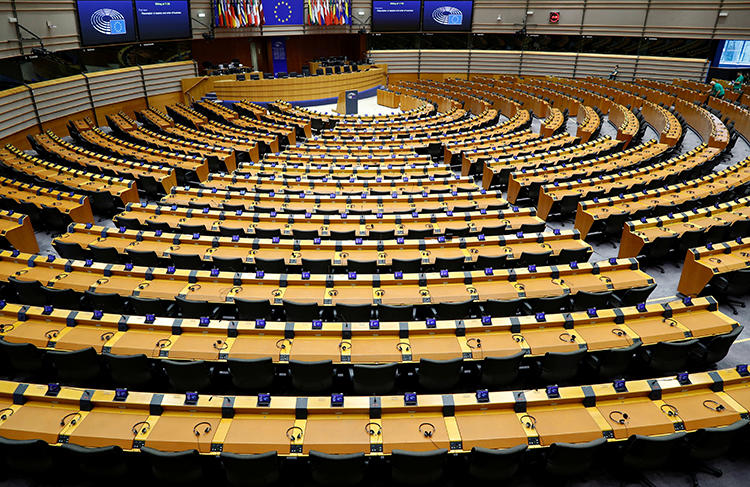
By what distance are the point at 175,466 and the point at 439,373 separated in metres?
3.22

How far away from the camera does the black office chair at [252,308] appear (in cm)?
742

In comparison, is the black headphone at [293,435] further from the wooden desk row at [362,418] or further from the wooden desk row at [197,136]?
the wooden desk row at [197,136]

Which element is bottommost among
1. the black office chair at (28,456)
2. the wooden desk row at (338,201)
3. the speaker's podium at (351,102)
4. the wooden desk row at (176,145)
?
the black office chair at (28,456)

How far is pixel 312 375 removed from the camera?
6.24m

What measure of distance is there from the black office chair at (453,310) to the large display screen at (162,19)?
75.0 ft

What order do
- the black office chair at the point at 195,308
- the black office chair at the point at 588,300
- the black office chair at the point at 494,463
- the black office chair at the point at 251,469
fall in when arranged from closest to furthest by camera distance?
1. the black office chair at the point at 251,469
2. the black office chair at the point at 494,463
3. the black office chair at the point at 195,308
4. the black office chair at the point at 588,300

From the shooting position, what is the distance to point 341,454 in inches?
194

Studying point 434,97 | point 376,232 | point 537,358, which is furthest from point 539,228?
point 434,97

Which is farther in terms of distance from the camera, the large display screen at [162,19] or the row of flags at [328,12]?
the row of flags at [328,12]

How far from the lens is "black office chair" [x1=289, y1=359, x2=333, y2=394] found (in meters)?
6.13

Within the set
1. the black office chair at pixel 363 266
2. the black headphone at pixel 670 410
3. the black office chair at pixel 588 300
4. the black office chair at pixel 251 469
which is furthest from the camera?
the black office chair at pixel 363 266

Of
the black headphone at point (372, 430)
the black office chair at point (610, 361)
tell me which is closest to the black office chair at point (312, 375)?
the black headphone at point (372, 430)

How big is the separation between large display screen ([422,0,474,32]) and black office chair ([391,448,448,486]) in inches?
1222

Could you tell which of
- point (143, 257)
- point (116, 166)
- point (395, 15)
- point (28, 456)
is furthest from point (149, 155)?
point (395, 15)
